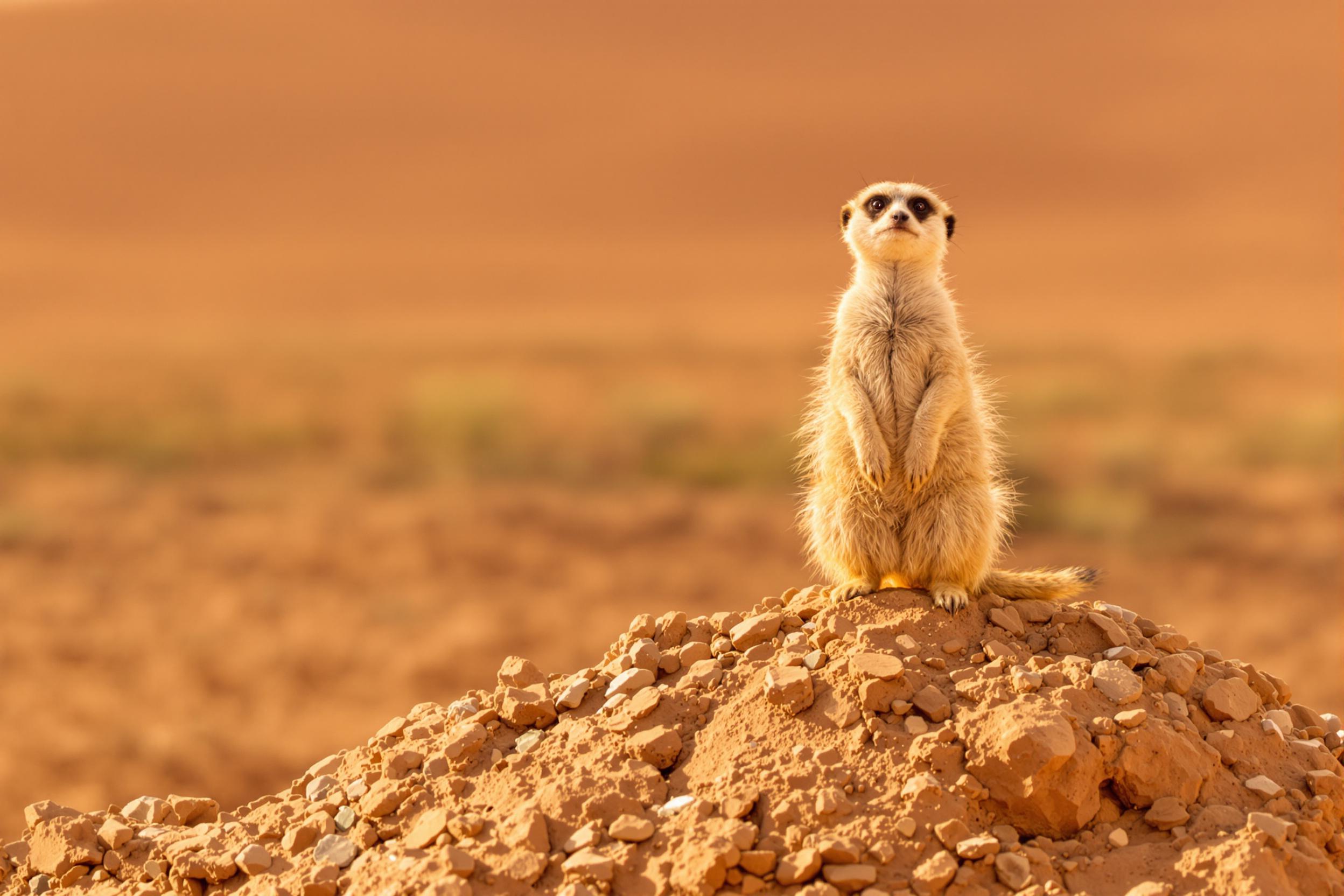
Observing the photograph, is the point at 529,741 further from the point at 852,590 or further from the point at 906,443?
the point at 906,443

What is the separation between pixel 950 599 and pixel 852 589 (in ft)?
1.24

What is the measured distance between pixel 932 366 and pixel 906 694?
1367mm

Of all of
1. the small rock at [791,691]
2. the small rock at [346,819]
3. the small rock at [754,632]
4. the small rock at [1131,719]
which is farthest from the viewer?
the small rock at [754,632]

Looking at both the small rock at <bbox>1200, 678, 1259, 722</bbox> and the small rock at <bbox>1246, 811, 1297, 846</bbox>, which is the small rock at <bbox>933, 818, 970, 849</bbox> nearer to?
the small rock at <bbox>1246, 811, 1297, 846</bbox>

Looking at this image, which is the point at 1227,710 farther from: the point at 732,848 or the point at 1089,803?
the point at 732,848

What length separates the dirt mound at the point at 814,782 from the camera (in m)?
3.44

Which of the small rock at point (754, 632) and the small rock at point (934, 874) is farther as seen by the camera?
the small rock at point (754, 632)

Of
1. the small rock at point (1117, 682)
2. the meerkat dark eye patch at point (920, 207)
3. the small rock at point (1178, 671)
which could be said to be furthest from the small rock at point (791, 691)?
the meerkat dark eye patch at point (920, 207)

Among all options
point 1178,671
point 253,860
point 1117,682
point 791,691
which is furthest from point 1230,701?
point 253,860

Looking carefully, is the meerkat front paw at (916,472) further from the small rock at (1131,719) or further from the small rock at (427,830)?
the small rock at (427,830)

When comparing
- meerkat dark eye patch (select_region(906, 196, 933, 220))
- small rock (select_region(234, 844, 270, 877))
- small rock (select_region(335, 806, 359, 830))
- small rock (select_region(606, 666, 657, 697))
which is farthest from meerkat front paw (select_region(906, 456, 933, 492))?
small rock (select_region(234, 844, 270, 877))

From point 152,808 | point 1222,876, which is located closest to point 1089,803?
point 1222,876

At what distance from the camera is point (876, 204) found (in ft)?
15.7

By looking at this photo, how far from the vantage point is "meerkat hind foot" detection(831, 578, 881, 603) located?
447cm
